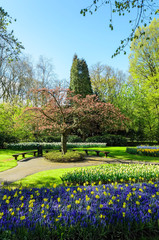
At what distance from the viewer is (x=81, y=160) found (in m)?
12.4

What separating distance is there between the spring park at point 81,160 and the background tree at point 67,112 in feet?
0.25

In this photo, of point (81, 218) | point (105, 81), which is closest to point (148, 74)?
point (105, 81)

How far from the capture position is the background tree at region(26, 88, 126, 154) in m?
12.0

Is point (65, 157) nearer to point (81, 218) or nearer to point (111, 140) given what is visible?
point (81, 218)

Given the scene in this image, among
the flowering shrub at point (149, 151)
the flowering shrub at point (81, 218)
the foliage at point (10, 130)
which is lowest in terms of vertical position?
the flowering shrub at point (149, 151)

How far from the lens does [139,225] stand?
3.00m

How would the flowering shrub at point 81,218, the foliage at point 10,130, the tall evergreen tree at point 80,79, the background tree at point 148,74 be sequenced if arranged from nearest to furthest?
the flowering shrub at point 81,218 → the foliage at point 10,130 → the background tree at point 148,74 → the tall evergreen tree at point 80,79

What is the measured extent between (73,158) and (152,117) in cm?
1762

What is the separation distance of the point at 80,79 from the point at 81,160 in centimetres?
1898

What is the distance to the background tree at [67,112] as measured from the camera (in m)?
12.0

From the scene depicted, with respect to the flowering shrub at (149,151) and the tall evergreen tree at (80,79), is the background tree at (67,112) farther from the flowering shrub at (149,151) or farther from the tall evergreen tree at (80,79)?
the tall evergreen tree at (80,79)

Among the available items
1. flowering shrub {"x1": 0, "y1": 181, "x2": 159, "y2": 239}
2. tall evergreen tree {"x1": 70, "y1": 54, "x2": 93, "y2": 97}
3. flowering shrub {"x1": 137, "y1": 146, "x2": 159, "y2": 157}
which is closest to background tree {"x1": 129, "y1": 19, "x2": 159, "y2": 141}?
tall evergreen tree {"x1": 70, "y1": 54, "x2": 93, "y2": 97}

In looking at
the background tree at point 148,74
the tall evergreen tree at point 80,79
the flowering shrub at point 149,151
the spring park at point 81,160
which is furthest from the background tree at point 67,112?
the tall evergreen tree at point 80,79

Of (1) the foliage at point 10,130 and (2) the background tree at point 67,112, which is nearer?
(2) the background tree at point 67,112
